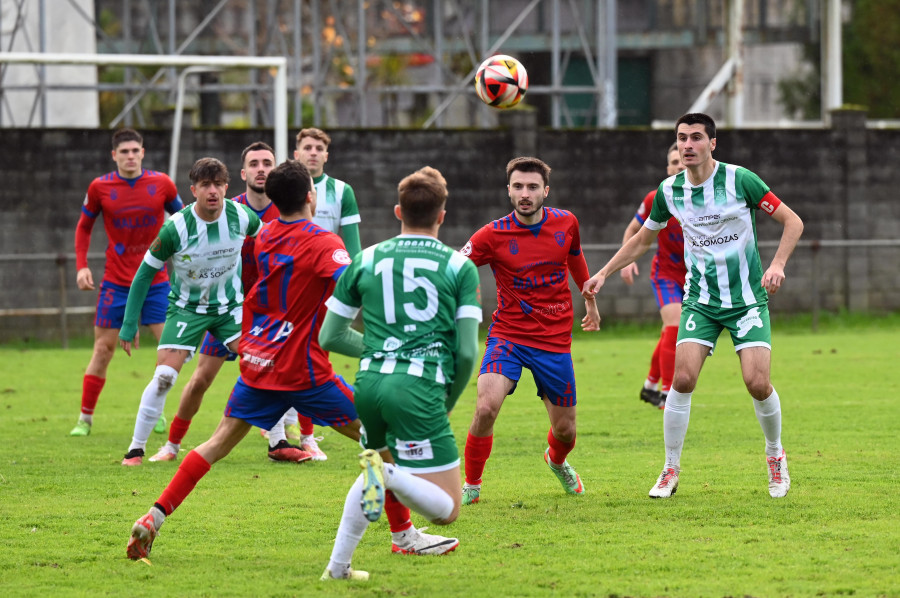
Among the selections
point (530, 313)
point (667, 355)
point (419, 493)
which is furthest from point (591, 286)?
point (667, 355)

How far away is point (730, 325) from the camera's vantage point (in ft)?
21.6

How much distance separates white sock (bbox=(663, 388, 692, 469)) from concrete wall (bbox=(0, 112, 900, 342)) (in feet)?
35.9

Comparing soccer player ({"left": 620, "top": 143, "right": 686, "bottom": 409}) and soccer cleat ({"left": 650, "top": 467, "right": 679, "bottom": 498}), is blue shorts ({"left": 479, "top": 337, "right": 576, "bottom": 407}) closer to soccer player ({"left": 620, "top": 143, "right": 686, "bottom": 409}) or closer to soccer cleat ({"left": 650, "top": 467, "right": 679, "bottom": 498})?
soccer cleat ({"left": 650, "top": 467, "right": 679, "bottom": 498})

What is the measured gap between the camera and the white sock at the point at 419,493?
4742 mm

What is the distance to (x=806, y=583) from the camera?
15.6ft

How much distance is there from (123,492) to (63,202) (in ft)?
36.7

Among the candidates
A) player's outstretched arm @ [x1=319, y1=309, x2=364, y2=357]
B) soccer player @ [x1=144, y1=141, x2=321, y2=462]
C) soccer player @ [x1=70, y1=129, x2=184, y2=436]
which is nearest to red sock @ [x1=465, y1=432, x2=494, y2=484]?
player's outstretched arm @ [x1=319, y1=309, x2=364, y2=357]

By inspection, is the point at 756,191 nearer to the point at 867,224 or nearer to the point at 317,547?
the point at 317,547

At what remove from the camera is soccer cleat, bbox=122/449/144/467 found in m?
7.93

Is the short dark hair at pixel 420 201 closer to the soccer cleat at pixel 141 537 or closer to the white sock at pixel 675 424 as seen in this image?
the soccer cleat at pixel 141 537

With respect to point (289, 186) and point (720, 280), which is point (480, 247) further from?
point (289, 186)

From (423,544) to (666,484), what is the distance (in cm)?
181

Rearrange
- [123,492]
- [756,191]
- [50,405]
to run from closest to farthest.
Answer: [756,191] < [123,492] < [50,405]

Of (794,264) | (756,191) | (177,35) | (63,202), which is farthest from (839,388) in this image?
(177,35)
